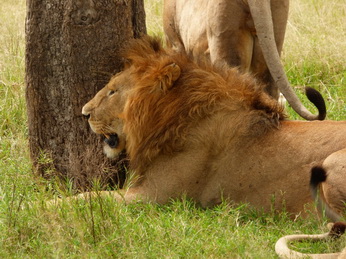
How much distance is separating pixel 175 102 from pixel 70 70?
0.74 m

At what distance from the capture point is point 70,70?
485 cm

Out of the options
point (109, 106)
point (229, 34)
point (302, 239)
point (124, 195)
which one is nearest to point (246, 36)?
point (229, 34)

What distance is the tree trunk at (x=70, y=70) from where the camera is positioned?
15.6ft

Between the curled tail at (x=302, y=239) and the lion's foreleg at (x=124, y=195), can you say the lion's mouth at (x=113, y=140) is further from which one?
the curled tail at (x=302, y=239)

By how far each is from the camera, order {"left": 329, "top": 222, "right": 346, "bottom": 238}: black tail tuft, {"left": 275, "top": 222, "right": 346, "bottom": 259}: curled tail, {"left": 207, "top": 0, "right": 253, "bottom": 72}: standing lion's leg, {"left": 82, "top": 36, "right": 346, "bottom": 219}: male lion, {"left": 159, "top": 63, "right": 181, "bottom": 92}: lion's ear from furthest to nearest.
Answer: {"left": 207, "top": 0, "right": 253, "bottom": 72}: standing lion's leg, {"left": 159, "top": 63, "right": 181, "bottom": 92}: lion's ear, {"left": 82, "top": 36, "right": 346, "bottom": 219}: male lion, {"left": 329, "top": 222, "right": 346, "bottom": 238}: black tail tuft, {"left": 275, "top": 222, "right": 346, "bottom": 259}: curled tail

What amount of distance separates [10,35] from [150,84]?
3.96m

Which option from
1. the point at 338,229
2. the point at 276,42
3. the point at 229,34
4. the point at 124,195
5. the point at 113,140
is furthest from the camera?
the point at 276,42

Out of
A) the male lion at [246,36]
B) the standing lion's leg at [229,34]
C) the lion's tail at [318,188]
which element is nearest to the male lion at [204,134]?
the lion's tail at [318,188]

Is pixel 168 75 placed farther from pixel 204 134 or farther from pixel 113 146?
Result: pixel 113 146

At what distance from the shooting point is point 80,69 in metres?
4.85

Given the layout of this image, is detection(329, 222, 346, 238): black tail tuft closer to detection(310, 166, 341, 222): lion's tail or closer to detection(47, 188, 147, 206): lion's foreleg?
detection(310, 166, 341, 222): lion's tail

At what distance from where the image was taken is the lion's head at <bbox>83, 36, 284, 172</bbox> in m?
4.61

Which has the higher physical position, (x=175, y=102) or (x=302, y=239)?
(x=175, y=102)

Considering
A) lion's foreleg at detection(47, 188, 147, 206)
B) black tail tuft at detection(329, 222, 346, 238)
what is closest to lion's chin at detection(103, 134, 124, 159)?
lion's foreleg at detection(47, 188, 147, 206)
